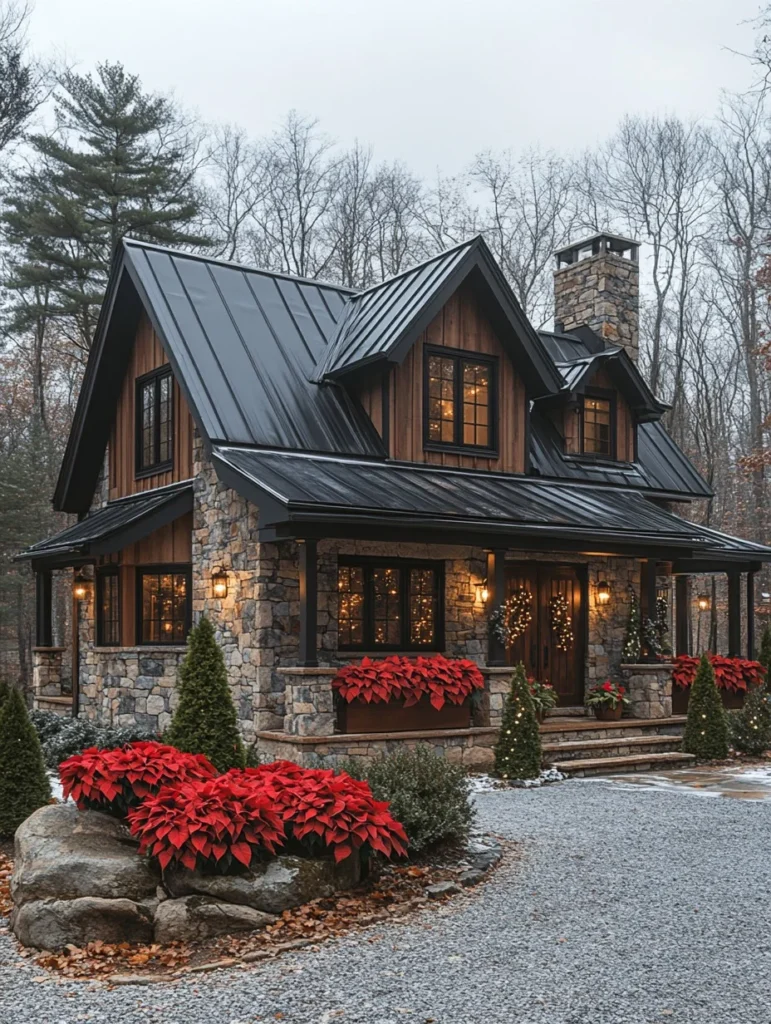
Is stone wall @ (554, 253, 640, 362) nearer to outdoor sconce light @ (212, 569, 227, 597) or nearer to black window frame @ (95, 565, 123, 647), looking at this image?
outdoor sconce light @ (212, 569, 227, 597)

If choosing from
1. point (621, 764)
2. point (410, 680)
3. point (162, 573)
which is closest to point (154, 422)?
point (162, 573)

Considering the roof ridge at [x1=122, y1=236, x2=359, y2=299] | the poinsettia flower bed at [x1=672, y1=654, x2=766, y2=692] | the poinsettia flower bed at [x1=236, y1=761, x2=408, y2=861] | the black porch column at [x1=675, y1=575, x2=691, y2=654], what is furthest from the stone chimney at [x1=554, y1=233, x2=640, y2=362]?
the poinsettia flower bed at [x1=236, y1=761, x2=408, y2=861]

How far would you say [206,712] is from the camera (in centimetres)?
855

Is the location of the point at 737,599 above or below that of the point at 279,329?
below

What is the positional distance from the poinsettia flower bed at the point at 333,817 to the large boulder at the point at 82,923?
1.00 metres

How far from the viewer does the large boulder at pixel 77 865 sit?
595cm

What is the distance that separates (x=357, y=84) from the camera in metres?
59.4

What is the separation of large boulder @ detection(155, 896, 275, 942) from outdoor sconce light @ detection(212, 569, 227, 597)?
248 inches

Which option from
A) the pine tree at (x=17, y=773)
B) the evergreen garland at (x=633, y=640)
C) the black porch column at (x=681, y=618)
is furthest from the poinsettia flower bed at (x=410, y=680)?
the black porch column at (x=681, y=618)

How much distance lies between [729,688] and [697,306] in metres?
16.2

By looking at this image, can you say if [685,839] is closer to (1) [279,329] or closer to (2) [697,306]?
(1) [279,329]

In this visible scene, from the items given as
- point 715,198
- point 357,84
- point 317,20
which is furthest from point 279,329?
point 317,20

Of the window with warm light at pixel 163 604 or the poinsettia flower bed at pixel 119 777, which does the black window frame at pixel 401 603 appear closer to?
the window with warm light at pixel 163 604

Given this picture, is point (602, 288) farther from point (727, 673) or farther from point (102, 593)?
point (102, 593)
